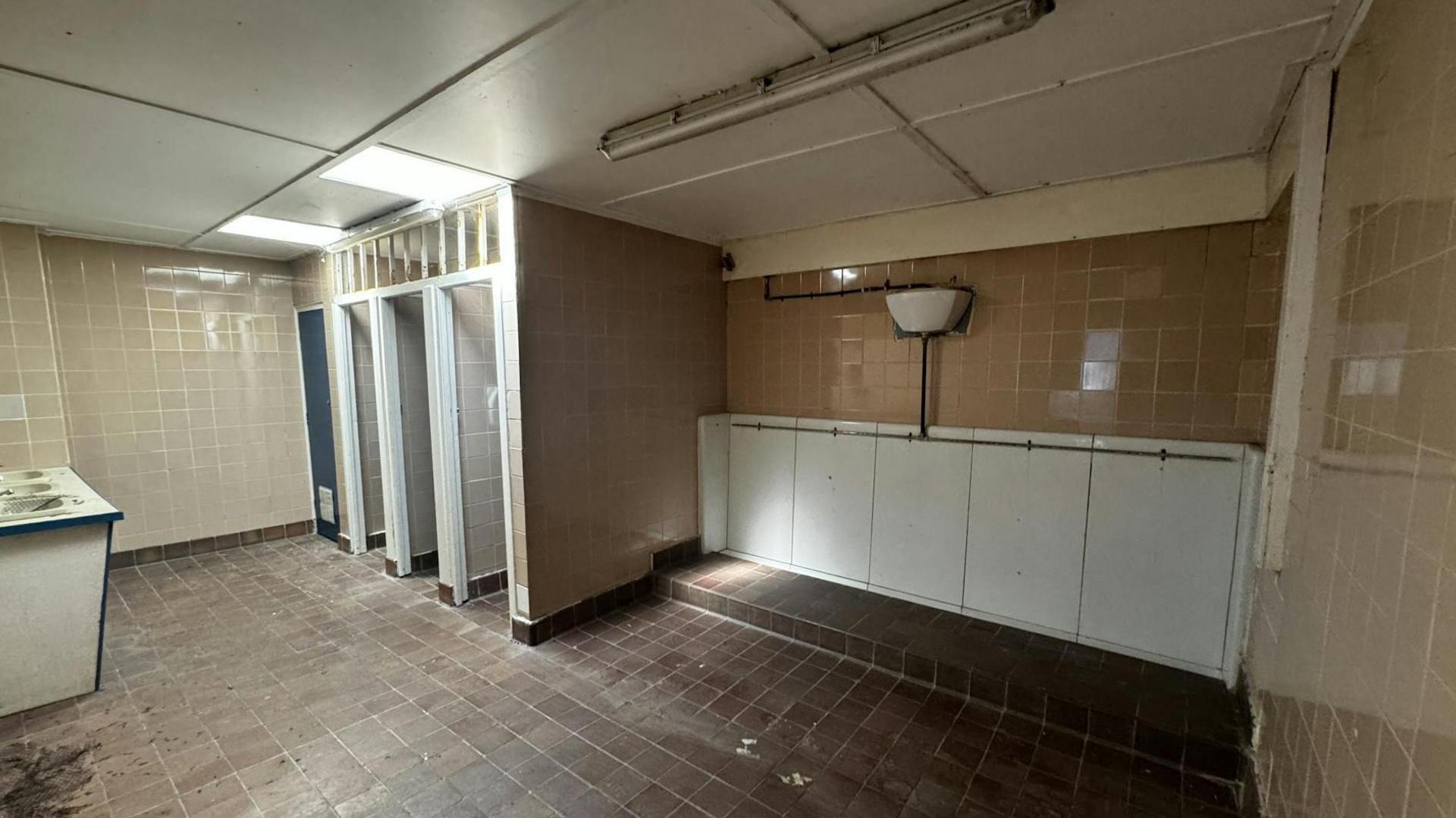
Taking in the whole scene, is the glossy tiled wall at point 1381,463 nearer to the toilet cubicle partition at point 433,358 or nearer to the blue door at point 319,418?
the toilet cubicle partition at point 433,358

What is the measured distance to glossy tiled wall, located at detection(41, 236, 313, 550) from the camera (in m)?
3.81

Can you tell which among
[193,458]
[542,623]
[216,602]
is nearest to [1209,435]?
[542,623]

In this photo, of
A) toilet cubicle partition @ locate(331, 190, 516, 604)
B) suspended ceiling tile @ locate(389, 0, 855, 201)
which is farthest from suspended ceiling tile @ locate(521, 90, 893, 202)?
toilet cubicle partition @ locate(331, 190, 516, 604)

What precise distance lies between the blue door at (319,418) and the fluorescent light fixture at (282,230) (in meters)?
0.69

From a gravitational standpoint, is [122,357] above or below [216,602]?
above

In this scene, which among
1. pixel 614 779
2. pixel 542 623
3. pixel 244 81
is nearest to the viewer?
pixel 244 81

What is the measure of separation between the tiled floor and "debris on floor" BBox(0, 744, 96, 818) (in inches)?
1.9

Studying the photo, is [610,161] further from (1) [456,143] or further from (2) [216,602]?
(2) [216,602]

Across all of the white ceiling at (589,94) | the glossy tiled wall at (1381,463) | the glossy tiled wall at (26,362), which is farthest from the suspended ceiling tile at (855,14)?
the glossy tiled wall at (26,362)

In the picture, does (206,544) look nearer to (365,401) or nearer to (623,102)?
(365,401)

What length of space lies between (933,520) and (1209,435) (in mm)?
1313

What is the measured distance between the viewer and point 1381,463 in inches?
41.1

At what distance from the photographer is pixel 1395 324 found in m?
1.03

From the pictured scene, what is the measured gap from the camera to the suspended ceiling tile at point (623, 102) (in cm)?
142
